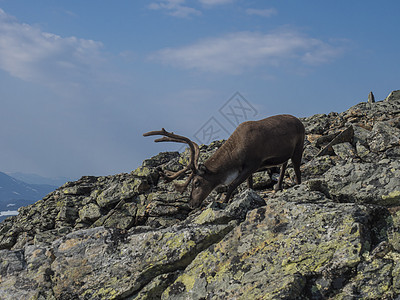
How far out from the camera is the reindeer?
12.3 metres

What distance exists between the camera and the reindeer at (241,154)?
40.3ft

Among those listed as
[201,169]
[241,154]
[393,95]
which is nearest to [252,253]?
[241,154]

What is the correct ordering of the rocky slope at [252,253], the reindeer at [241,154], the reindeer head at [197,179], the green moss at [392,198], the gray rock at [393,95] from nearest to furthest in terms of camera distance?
the rocky slope at [252,253] → the green moss at [392,198] → the reindeer at [241,154] → the reindeer head at [197,179] → the gray rock at [393,95]

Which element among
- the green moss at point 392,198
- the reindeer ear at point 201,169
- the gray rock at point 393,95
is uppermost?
the gray rock at point 393,95

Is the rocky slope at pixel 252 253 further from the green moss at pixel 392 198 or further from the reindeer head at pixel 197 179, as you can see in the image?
the reindeer head at pixel 197 179

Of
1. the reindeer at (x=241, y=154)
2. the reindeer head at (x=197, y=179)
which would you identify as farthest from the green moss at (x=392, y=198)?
the reindeer head at (x=197, y=179)

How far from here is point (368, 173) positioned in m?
7.90

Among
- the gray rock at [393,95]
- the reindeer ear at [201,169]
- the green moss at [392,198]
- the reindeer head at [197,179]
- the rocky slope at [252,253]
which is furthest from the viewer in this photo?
the gray rock at [393,95]

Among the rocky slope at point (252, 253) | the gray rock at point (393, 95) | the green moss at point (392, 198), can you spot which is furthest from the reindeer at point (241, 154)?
the gray rock at point (393, 95)

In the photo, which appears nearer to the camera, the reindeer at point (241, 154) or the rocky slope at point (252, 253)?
the rocky slope at point (252, 253)

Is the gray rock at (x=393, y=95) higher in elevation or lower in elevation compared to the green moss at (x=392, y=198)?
higher

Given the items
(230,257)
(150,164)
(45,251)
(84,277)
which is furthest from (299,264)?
(150,164)

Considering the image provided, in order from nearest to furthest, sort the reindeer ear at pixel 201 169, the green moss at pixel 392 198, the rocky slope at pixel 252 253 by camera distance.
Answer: the rocky slope at pixel 252 253
the green moss at pixel 392 198
the reindeer ear at pixel 201 169

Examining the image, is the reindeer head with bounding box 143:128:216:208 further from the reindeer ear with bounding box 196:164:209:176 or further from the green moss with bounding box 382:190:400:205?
the green moss with bounding box 382:190:400:205
